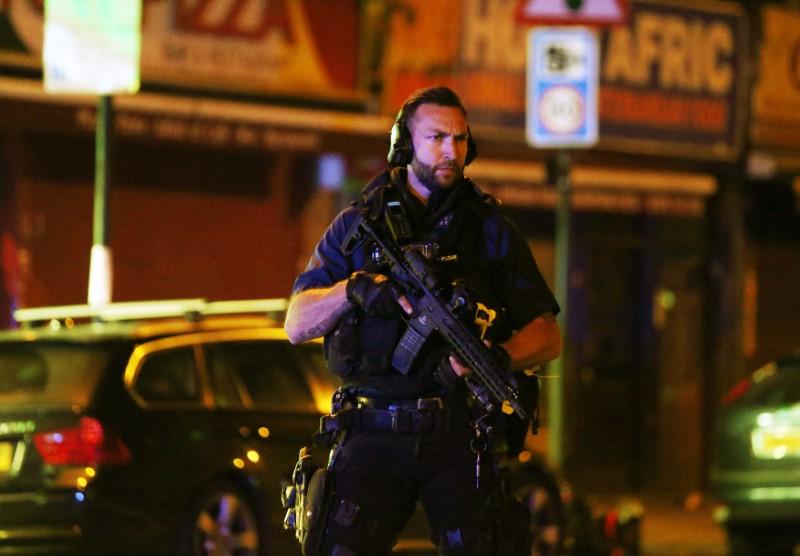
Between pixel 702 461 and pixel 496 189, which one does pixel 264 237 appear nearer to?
pixel 496 189

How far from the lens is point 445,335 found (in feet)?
17.2

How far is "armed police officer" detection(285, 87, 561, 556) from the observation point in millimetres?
5324

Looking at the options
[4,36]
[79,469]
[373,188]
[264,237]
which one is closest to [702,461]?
[264,237]

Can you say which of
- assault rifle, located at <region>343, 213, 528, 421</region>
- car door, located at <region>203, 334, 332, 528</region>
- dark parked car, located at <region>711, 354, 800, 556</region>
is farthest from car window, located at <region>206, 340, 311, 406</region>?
assault rifle, located at <region>343, 213, 528, 421</region>

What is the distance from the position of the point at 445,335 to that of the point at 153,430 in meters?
4.31

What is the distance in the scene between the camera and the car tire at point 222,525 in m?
9.26

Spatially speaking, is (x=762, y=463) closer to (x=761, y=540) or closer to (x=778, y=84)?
(x=761, y=540)

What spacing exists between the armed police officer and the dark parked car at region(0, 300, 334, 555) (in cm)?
364

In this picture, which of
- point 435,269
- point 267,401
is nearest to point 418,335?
point 435,269

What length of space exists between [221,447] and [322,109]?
18.1ft

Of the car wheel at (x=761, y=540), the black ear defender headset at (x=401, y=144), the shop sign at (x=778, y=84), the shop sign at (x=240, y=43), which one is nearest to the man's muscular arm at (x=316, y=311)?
the black ear defender headset at (x=401, y=144)

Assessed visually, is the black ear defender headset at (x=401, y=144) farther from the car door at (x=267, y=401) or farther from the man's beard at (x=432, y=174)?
the car door at (x=267, y=401)

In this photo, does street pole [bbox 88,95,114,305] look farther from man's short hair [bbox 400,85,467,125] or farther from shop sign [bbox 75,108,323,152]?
man's short hair [bbox 400,85,467,125]

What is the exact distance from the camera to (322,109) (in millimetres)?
14484
